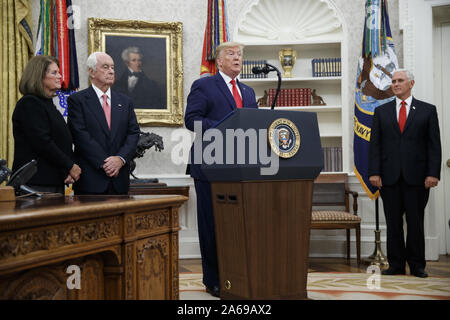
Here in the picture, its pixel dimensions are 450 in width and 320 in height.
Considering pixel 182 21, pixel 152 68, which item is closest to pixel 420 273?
pixel 152 68

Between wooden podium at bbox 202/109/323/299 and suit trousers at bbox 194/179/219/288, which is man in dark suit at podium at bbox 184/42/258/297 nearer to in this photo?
suit trousers at bbox 194/179/219/288

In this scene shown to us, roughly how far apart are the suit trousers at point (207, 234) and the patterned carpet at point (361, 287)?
13cm

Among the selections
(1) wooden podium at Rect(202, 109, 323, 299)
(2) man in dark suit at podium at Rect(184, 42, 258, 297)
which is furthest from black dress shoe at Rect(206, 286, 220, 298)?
(1) wooden podium at Rect(202, 109, 323, 299)

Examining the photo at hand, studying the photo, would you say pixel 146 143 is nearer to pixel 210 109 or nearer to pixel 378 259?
pixel 210 109

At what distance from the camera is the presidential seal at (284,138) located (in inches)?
88.2

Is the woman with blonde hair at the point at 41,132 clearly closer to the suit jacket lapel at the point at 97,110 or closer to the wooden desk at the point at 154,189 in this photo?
the suit jacket lapel at the point at 97,110

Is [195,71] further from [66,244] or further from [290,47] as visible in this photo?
[66,244]

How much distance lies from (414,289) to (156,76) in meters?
3.33

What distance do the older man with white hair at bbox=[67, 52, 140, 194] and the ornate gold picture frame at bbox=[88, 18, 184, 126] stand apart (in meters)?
2.31

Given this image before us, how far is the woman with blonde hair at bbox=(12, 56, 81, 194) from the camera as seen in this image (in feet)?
7.98

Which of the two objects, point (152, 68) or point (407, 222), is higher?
point (152, 68)

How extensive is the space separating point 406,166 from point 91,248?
9.52ft

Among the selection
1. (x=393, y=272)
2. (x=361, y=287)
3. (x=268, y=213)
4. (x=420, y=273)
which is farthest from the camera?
(x=393, y=272)

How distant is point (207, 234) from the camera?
2.91 metres
